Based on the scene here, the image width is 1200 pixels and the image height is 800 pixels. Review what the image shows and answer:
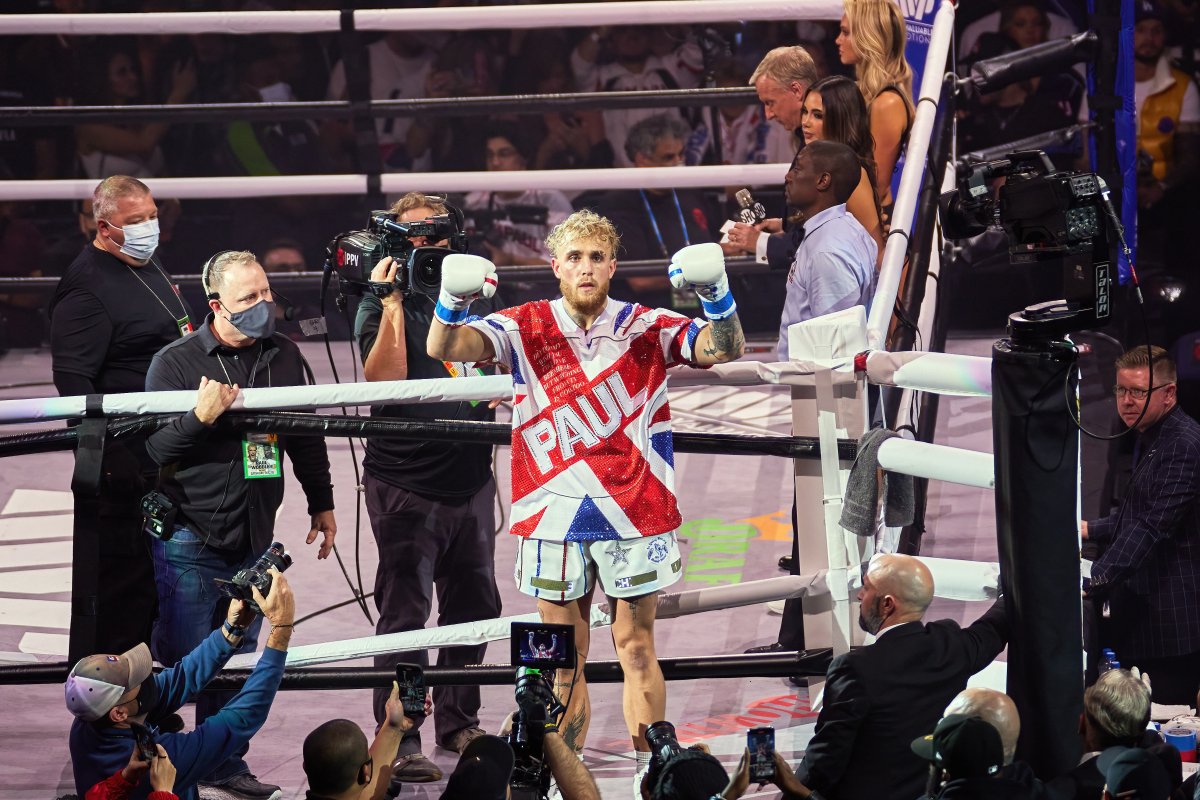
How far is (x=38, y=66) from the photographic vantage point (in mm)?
7676

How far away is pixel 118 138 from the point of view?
7.51 metres

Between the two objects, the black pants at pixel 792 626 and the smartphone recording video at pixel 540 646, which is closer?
the smartphone recording video at pixel 540 646

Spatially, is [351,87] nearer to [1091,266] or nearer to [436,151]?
[436,151]

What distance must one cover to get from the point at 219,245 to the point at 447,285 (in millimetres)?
4616

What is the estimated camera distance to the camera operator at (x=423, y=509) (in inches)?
158

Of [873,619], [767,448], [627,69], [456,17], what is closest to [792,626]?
[767,448]

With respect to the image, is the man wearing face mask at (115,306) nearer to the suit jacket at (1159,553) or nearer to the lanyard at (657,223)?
the suit jacket at (1159,553)

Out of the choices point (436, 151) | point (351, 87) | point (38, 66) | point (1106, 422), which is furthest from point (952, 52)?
point (38, 66)

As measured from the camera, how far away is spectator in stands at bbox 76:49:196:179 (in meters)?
7.50

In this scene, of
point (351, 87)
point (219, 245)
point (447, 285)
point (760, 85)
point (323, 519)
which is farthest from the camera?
point (219, 245)

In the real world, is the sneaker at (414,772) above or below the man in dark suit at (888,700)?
below

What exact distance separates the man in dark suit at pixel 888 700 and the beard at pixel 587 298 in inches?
33.5

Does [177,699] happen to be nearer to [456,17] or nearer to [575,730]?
[575,730]

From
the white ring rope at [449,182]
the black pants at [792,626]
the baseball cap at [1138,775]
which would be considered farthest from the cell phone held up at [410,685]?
the white ring rope at [449,182]
